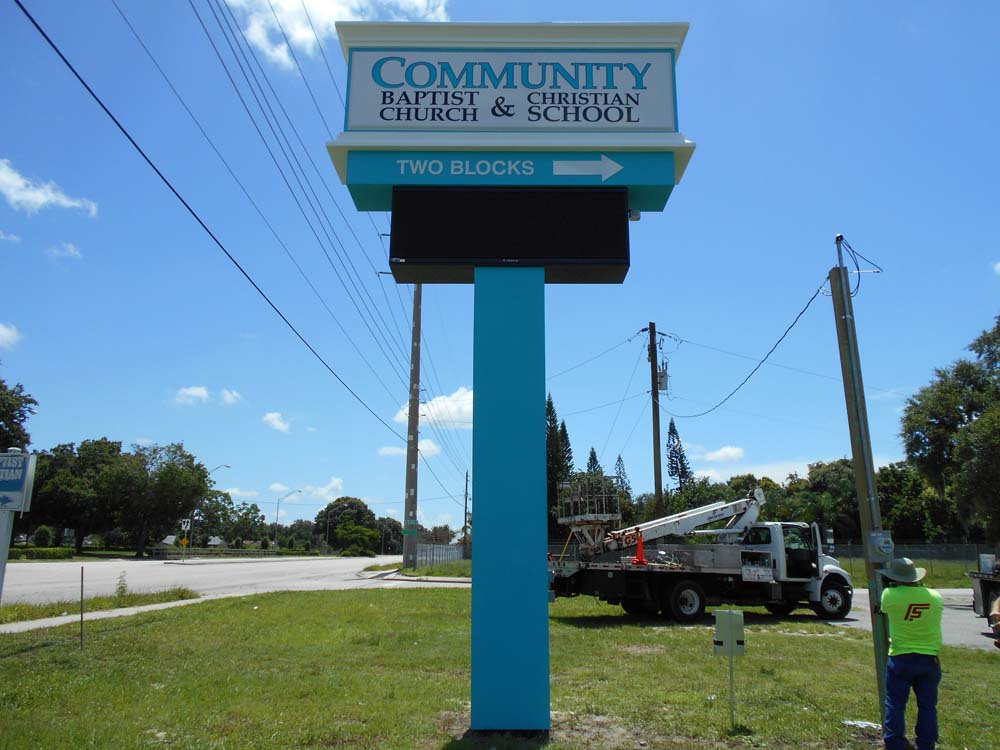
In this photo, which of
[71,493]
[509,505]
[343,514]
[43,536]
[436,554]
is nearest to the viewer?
[509,505]

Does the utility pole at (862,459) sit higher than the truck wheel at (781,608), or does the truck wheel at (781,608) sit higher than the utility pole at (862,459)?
the utility pole at (862,459)

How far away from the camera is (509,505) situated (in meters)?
7.09

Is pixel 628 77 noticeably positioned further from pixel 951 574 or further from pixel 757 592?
pixel 951 574

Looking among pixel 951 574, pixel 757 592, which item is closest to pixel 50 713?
pixel 757 592

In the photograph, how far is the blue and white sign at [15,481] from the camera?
308 inches

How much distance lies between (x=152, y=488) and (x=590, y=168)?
65.1 meters

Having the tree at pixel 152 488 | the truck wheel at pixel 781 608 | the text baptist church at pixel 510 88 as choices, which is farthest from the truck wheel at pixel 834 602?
the tree at pixel 152 488

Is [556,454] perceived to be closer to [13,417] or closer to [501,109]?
[13,417]

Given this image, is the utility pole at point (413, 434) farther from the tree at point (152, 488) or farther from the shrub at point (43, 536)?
the shrub at point (43, 536)

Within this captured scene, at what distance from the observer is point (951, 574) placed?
3212 centimetres

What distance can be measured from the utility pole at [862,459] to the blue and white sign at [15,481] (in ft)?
28.6

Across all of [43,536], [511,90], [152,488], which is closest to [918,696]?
[511,90]

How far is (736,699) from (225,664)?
21.8 feet

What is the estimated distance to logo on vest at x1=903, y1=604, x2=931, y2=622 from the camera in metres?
5.68
